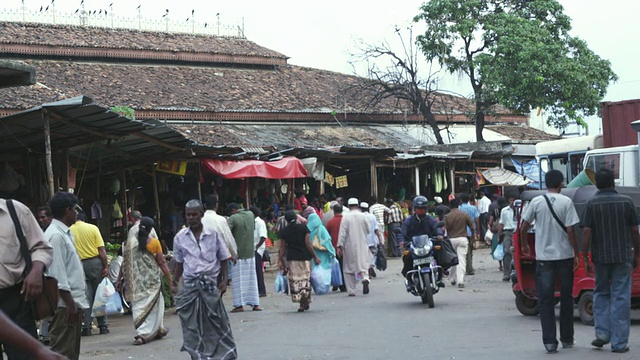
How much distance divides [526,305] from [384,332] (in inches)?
87.1

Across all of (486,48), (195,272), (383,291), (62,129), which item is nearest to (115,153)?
(62,129)

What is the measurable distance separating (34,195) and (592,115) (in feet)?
84.6

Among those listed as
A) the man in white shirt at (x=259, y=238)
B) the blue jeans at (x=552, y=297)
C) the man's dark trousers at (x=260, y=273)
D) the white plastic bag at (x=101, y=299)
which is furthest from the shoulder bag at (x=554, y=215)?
the man's dark trousers at (x=260, y=273)

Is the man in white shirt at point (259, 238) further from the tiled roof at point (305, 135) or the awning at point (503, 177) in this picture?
the awning at point (503, 177)

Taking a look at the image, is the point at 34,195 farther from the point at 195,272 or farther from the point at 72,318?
the point at 72,318

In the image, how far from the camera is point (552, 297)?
982cm

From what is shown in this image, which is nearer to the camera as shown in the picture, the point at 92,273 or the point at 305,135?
the point at 92,273

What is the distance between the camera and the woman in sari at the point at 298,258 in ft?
50.0

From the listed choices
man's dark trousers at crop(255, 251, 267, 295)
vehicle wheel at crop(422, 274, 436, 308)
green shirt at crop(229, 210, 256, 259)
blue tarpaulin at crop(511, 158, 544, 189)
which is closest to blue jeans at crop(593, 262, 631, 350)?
vehicle wheel at crop(422, 274, 436, 308)

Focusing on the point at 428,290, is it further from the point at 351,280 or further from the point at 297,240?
the point at 351,280

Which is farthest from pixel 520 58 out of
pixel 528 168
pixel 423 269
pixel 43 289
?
pixel 43 289

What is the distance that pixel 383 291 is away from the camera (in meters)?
18.0

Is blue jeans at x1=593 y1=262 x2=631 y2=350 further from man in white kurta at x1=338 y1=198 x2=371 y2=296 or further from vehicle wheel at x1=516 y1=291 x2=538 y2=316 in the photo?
man in white kurta at x1=338 y1=198 x2=371 y2=296

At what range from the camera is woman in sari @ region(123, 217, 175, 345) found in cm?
1259
